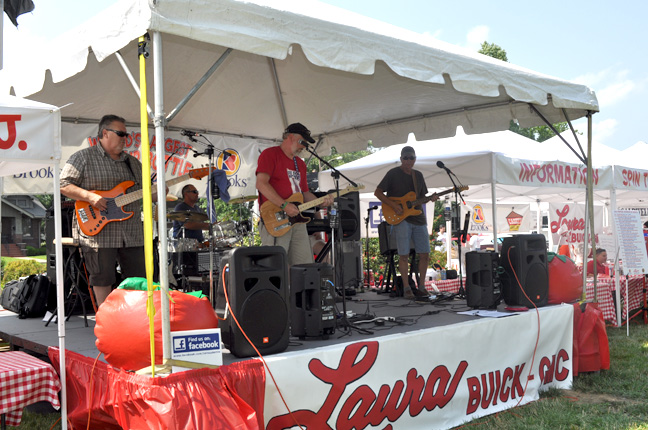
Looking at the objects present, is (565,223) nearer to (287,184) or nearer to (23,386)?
(287,184)

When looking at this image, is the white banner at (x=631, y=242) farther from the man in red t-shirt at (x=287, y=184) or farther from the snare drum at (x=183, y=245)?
the snare drum at (x=183, y=245)

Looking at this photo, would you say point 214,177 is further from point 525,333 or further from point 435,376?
point 525,333

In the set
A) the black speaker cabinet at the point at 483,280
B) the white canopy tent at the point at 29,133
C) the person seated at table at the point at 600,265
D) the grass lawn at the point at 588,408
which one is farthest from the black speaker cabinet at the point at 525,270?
the person seated at table at the point at 600,265

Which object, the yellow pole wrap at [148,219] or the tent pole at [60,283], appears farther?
the tent pole at [60,283]

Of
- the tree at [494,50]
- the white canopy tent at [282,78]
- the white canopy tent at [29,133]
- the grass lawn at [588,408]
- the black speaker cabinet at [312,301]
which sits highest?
the tree at [494,50]

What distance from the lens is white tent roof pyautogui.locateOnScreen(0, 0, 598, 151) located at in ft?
→ 9.45

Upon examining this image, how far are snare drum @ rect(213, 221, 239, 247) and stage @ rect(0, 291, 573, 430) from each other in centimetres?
186

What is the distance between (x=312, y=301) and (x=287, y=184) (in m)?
1.21

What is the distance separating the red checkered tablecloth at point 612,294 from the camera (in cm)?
701

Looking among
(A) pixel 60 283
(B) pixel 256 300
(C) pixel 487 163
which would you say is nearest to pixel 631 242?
(C) pixel 487 163

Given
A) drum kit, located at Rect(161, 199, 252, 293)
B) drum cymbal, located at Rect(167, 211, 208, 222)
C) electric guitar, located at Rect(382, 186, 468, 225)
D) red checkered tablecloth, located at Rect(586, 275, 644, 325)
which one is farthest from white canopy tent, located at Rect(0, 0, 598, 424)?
red checkered tablecloth, located at Rect(586, 275, 644, 325)

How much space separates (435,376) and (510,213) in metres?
10.4

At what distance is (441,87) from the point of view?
17.5ft

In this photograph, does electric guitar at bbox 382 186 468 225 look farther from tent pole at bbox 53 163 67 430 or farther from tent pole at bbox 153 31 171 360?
tent pole at bbox 53 163 67 430
